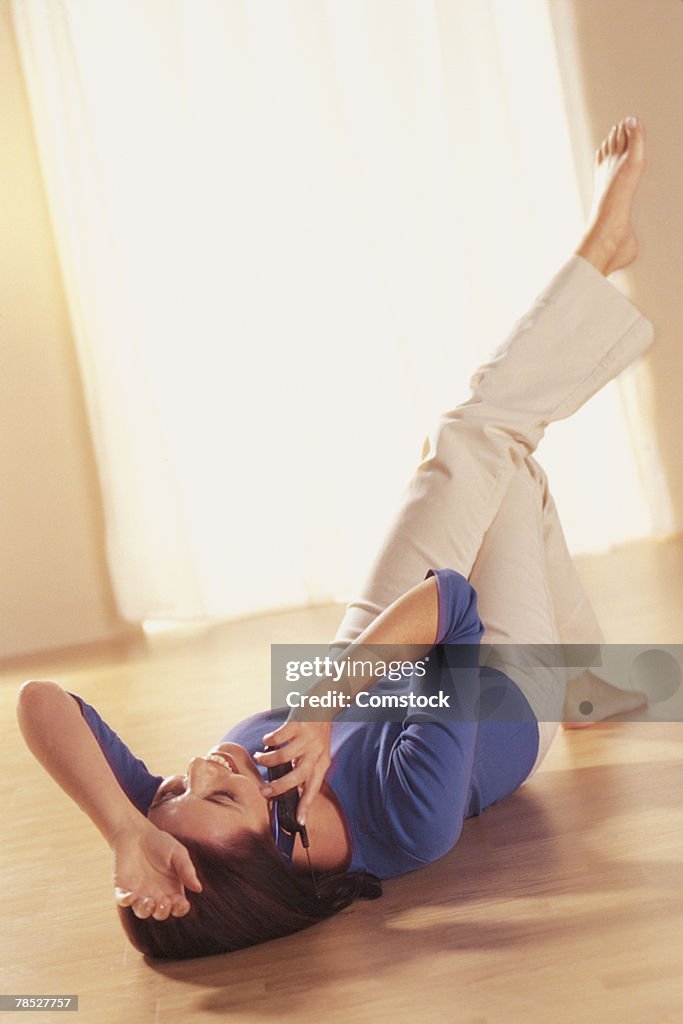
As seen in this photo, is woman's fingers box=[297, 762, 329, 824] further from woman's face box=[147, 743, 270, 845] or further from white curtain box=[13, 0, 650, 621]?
white curtain box=[13, 0, 650, 621]

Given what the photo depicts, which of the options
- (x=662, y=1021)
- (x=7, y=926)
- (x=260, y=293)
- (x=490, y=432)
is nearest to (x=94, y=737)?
(x=7, y=926)

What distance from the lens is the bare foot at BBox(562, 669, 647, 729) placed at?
194 centimetres

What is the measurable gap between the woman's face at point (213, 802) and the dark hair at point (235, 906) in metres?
0.01

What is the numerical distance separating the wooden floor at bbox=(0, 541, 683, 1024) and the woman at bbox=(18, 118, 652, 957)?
0.05 m

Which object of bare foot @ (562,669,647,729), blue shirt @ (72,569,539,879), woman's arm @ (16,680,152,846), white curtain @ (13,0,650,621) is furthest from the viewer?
white curtain @ (13,0,650,621)

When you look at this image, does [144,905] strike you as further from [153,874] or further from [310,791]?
[310,791]

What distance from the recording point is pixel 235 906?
126 cm

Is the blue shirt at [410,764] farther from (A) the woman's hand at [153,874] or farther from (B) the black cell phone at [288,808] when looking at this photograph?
(A) the woman's hand at [153,874]

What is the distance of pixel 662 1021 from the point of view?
1055 millimetres

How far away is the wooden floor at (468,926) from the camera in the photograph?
45.8 inches

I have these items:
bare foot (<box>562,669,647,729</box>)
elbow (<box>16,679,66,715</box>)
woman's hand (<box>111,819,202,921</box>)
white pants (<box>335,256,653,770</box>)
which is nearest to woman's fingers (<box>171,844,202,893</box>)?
woman's hand (<box>111,819,202,921</box>)

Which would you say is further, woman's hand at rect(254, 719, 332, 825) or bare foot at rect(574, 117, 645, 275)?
bare foot at rect(574, 117, 645, 275)

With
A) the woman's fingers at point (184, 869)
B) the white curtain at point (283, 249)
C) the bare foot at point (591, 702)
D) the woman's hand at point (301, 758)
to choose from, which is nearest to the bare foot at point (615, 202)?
the bare foot at point (591, 702)

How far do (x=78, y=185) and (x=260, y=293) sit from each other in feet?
1.93
